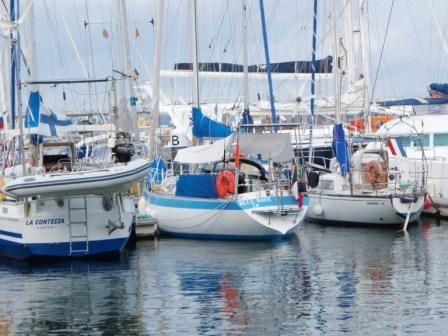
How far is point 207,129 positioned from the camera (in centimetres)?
3684

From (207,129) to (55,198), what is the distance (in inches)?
340

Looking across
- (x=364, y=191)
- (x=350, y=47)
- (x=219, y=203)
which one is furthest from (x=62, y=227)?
(x=350, y=47)

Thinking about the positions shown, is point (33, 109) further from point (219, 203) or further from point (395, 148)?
point (395, 148)

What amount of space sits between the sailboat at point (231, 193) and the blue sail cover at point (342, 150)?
258 centimetres

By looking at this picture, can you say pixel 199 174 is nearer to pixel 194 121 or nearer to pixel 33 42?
pixel 194 121

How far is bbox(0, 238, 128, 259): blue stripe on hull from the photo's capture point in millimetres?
29672

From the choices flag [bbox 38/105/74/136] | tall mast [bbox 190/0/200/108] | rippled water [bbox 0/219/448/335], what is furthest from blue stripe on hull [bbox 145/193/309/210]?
tall mast [bbox 190/0/200/108]

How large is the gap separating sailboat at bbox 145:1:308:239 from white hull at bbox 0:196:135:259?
12.9ft

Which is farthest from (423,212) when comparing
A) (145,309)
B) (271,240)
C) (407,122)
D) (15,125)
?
(145,309)

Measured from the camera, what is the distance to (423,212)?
134ft

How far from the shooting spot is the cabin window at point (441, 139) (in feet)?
144

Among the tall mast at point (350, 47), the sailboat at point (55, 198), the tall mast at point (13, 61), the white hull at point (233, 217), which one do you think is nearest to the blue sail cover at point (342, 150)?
the white hull at point (233, 217)

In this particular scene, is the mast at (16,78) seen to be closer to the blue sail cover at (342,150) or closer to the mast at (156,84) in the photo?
the mast at (156,84)

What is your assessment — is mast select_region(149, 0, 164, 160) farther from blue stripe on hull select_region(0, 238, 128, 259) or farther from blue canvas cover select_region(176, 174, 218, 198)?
blue stripe on hull select_region(0, 238, 128, 259)
